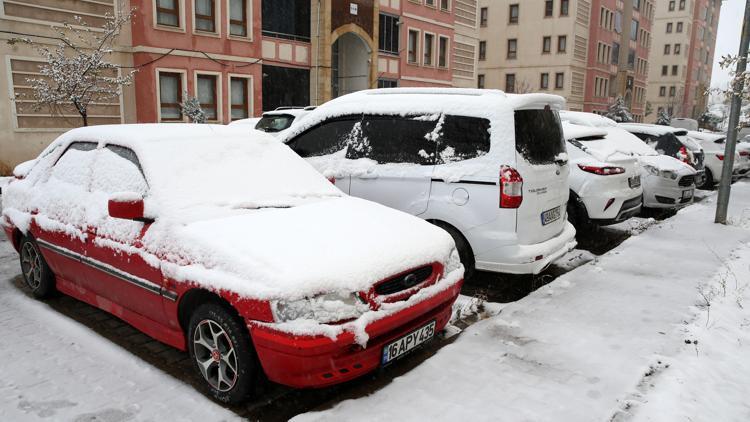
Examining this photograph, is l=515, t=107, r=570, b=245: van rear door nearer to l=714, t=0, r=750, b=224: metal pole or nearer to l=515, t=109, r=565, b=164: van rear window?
l=515, t=109, r=565, b=164: van rear window

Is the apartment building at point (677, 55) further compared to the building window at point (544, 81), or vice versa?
the apartment building at point (677, 55)

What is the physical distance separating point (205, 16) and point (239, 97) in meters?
3.19

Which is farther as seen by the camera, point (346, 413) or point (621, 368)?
point (621, 368)

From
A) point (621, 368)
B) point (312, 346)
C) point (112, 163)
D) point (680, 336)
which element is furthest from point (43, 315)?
point (680, 336)

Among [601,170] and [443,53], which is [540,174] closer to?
[601,170]

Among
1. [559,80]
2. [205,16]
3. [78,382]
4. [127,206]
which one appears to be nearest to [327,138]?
[127,206]

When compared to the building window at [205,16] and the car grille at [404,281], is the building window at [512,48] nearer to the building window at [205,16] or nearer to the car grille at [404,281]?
the building window at [205,16]

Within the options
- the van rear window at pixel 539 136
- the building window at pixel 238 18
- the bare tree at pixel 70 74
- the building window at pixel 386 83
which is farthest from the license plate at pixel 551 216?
the building window at pixel 386 83

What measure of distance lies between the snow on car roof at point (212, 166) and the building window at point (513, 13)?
45.9 meters

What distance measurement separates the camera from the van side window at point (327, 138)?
6.15 meters

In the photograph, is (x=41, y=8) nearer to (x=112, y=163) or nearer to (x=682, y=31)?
(x=112, y=163)

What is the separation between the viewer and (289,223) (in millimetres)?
3801

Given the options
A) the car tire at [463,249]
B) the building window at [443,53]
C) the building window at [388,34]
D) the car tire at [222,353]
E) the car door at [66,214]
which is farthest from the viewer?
the building window at [443,53]

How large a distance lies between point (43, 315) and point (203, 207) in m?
2.24
